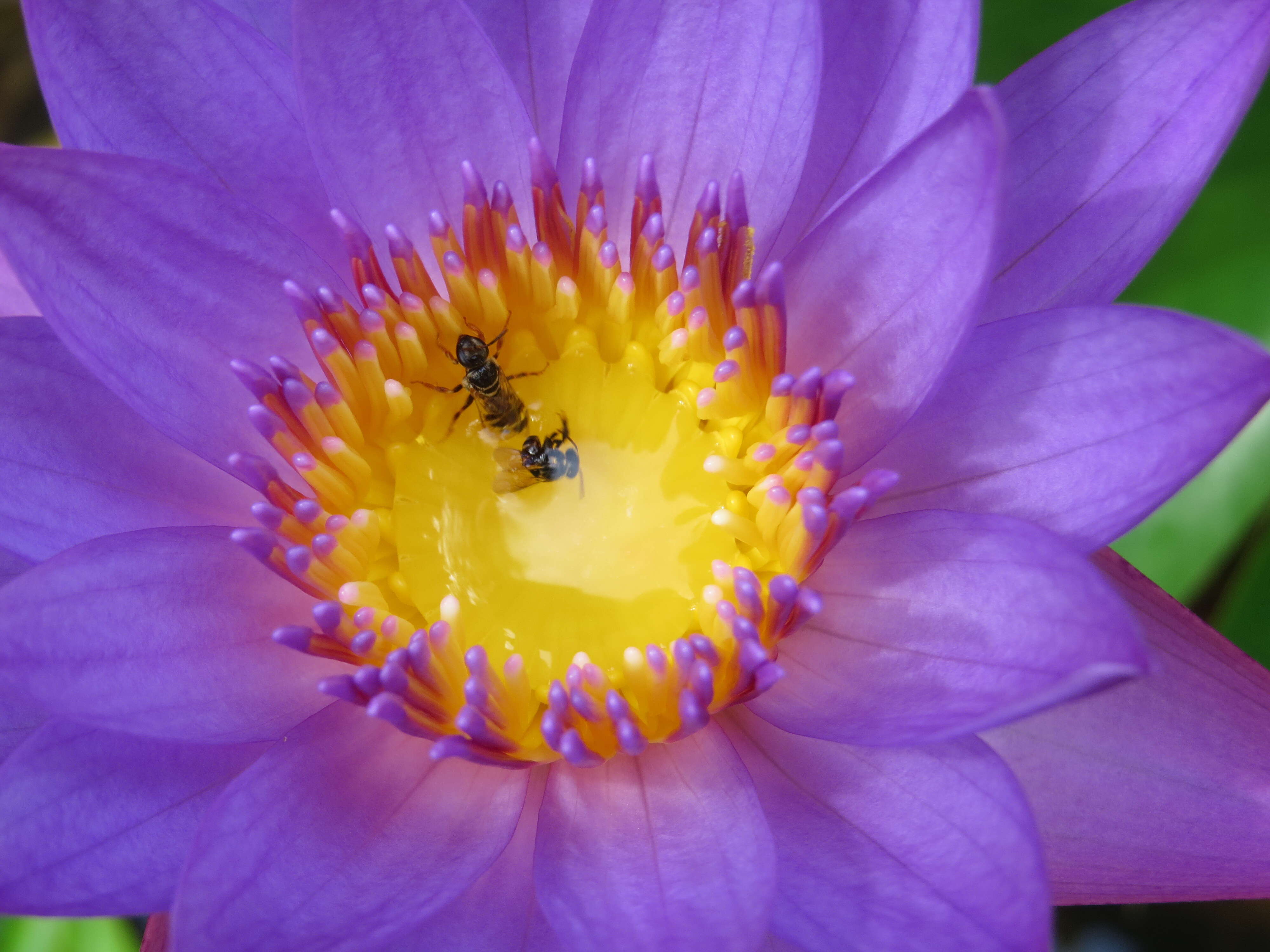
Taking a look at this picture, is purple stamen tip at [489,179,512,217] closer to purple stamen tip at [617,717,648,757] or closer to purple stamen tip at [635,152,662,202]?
purple stamen tip at [635,152,662,202]

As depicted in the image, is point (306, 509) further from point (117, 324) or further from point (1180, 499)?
point (1180, 499)

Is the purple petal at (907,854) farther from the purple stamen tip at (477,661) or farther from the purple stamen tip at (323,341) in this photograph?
the purple stamen tip at (323,341)

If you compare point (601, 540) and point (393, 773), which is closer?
point (393, 773)

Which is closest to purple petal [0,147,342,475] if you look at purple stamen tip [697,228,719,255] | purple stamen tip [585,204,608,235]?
purple stamen tip [585,204,608,235]

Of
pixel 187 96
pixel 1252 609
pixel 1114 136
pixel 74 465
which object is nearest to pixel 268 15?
pixel 187 96

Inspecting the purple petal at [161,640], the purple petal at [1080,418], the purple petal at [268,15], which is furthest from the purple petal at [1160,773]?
the purple petal at [268,15]

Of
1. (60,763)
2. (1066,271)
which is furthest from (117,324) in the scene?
(1066,271)
